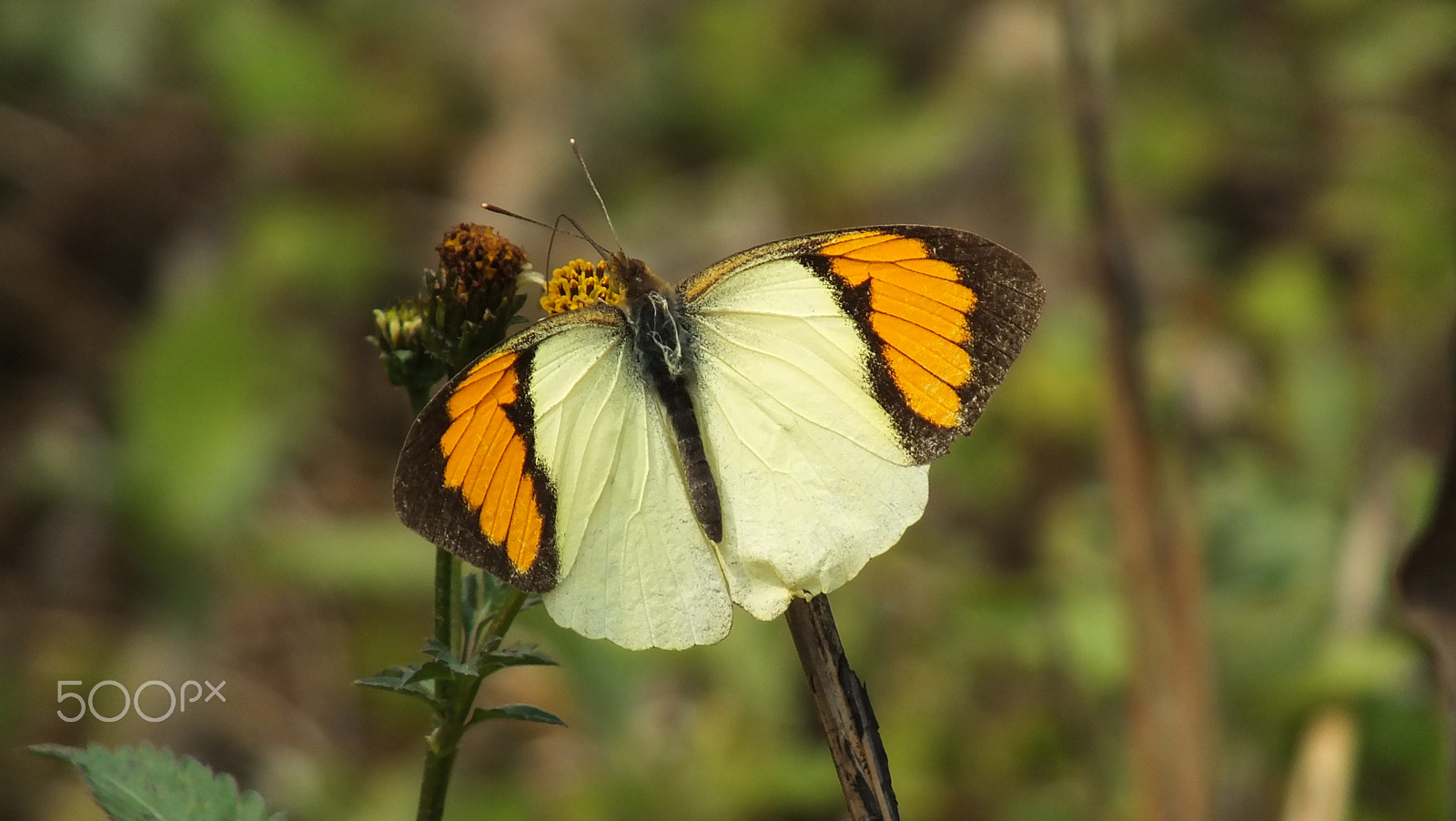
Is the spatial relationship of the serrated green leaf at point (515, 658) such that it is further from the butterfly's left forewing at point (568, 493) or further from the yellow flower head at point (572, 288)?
the yellow flower head at point (572, 288)

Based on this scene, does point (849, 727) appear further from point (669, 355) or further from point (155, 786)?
point (155, 786)

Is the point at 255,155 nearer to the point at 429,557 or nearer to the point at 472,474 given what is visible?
the point at 429,557

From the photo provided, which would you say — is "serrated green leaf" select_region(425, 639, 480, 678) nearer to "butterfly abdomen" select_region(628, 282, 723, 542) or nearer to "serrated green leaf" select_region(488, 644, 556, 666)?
"serrated green leaf" select_region(488, 644, 556, 666)

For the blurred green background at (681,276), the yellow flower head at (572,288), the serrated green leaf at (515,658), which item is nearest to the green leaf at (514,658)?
the serrated green leaf at (515,658)

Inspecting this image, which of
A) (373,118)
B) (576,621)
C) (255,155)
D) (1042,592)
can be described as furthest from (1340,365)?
(255,155)

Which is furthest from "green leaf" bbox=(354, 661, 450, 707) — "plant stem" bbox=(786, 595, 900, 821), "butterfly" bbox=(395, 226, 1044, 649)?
"plant stem" bbox=(786, 595, 900, 821)
